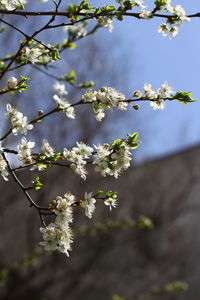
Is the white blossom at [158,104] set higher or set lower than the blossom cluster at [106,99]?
higher

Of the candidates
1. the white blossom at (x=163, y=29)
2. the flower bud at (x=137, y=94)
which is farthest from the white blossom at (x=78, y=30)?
the flower bud at (x=137, y=94)

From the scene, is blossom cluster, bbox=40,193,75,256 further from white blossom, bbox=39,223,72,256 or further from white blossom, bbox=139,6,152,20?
white blossom, bbox=139,6,152,20

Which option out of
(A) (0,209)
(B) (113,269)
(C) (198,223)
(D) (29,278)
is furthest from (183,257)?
(A) (0,209)

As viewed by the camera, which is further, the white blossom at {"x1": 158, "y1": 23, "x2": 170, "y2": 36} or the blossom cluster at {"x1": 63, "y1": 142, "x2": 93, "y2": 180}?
the white blossom at {"x1": 158, "y1": 23, "x2": 170, "y2": 36}

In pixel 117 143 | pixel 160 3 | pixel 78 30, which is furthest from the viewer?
pixel 78 30

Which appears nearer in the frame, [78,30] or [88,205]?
[88,205]

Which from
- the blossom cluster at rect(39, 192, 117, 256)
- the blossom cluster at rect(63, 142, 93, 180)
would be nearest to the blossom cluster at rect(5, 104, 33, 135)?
the blossom cluster at rect(63, 142, 93, 180)

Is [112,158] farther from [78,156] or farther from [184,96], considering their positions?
[184,96]

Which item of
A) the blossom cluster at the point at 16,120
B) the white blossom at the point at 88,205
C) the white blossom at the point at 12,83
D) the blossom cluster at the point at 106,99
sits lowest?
the white blossom at the point at 88,205

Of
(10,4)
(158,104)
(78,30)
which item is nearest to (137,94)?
(158,104)

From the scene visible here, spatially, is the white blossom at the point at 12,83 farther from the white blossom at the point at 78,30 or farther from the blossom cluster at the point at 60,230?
the white blossom at the point at 78,30

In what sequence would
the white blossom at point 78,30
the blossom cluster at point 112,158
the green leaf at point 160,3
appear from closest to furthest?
1. the blossom cluster at point 112,158
2. the green leaf at point 160,3
3. the white blossom at point 78,30

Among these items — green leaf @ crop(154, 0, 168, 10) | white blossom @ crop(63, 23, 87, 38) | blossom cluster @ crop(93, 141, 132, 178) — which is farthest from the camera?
white blossom @ crop(63, 23, 87, 38)

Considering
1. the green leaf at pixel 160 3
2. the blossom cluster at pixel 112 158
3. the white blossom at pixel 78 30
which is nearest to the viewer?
the blossom cluster at pixel 112 158
